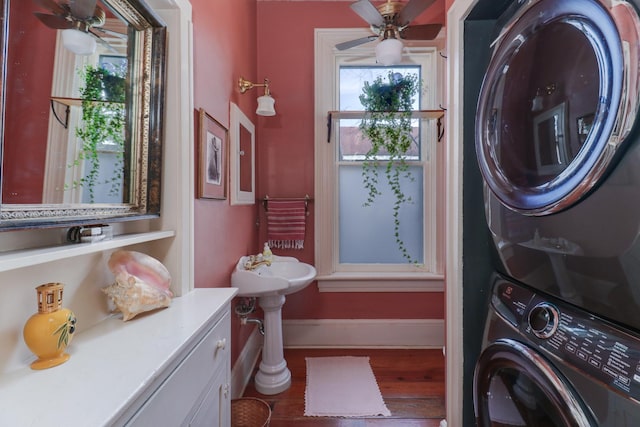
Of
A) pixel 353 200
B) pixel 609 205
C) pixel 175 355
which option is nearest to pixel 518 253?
pixel 609 205

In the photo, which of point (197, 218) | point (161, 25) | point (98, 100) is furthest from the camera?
point (197, 218)

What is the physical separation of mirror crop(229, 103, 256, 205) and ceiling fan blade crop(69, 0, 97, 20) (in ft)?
3.35

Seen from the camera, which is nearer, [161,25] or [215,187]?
[161,25]

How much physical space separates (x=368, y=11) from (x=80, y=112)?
1638 millimetres

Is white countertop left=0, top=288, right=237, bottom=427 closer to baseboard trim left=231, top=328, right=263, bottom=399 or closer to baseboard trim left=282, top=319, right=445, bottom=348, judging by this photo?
baseboard trim left=231, top=328, right=263, bottom=399

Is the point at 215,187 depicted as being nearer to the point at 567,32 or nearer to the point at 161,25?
the point at 161,25

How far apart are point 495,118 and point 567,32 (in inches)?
10.2

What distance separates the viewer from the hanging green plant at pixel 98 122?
0.77m

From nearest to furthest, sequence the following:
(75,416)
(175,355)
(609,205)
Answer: (75,416) → (609,205) → (175,355)

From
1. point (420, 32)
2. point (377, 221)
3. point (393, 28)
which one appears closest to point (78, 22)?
point (393, 28)

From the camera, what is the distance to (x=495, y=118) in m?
0.89

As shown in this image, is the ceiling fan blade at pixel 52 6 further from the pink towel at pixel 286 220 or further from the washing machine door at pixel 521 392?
the pink towel at pixel 286 220

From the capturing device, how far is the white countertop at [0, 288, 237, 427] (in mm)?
474

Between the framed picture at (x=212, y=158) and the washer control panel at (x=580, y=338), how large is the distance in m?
1.29
